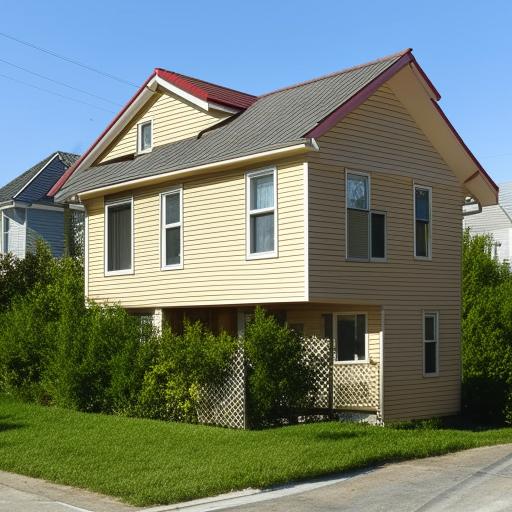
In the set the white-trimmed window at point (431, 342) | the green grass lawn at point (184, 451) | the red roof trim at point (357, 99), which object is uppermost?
the red roof trim at point (357, 99)

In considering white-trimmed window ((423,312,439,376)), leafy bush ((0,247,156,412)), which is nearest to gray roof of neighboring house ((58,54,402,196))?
leafy bush ((0,247,156,412))

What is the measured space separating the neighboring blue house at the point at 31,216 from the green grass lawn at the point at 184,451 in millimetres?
20057

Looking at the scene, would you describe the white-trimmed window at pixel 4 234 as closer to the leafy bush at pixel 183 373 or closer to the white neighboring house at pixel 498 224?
the leafy bush at pixel 183 373

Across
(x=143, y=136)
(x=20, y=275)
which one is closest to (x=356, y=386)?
(x=143, y=136)

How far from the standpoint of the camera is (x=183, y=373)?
17.9m

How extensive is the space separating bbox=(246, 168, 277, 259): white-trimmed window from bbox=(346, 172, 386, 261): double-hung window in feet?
5.21

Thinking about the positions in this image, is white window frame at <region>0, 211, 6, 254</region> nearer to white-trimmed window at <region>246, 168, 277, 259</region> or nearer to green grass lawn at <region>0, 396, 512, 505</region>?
green grass lawn at <region>0, 396, 512, 505</region>

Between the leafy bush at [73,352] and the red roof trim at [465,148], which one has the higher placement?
the red roof trim at [465,148]

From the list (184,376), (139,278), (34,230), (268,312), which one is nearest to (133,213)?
(139,278)

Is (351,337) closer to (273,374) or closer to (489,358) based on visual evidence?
(273,374)

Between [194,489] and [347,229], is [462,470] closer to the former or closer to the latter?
[194,489]

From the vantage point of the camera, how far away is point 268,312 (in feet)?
70.0

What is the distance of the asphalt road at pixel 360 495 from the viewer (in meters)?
10.8

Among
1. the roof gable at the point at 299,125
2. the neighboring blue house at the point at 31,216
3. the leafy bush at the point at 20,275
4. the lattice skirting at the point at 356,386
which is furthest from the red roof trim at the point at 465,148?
the neighboring blue house at the point at 31,216
